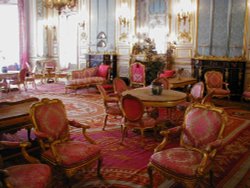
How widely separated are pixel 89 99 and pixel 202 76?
3103 millimetres

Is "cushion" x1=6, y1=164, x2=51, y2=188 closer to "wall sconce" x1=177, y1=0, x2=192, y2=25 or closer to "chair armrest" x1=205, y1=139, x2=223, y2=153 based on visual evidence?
"chair armrest" x1=205, y1=139, x2=223, y2=153

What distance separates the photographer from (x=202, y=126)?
9.16 ft

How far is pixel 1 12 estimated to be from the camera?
10805 mm

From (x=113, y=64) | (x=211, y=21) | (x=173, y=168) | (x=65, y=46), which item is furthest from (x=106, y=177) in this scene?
(x=65, y=46)

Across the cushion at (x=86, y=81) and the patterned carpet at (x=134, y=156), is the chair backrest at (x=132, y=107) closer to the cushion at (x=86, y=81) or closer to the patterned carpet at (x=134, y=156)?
the patterned carpet at (x=134, y=156)

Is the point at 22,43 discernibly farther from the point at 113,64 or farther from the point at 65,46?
the point at 113,64

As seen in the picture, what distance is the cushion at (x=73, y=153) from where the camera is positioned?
2.66 metres

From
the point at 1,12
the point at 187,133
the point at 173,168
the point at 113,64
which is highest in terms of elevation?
the point at 1,12

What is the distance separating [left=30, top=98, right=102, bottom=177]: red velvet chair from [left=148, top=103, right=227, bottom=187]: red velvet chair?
2.12 feet

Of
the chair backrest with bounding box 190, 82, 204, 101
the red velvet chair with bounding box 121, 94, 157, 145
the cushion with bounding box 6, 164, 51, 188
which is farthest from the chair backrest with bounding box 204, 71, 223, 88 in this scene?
the cushion with bounding box 6, 164, 51, 188

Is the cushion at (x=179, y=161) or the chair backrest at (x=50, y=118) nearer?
the cushion at (x=179, y=161)

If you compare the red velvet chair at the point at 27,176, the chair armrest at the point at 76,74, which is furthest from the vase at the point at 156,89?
the chair armrest at the point at 76,74

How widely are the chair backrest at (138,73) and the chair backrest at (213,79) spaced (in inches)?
73.1

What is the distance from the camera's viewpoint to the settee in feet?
26.7
